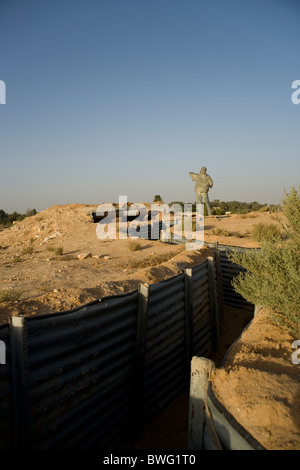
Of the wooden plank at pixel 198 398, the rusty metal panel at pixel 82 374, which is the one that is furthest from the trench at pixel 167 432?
the wooden plank at pixel 198 398

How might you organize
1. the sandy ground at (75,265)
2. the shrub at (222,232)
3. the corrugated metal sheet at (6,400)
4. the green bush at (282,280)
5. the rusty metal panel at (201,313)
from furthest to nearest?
the shrub at (222,232) < the rusty metal panel at (201,313) < the sandy ground at (75,265) < the green bush at (282,280) < the corrugated metal sheet at (6,400)

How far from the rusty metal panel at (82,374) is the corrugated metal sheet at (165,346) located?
13.2 inches

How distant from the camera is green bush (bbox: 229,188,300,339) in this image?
346cm

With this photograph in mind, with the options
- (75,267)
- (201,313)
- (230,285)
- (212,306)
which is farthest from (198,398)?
(75,267)

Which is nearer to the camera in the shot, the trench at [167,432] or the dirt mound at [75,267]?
the trench at [167,432]

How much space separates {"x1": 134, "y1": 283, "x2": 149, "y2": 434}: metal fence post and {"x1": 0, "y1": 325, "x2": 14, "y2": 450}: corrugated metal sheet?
4.79ft

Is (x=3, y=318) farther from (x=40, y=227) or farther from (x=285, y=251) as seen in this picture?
(x=40, y=227)

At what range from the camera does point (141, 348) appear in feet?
10.6

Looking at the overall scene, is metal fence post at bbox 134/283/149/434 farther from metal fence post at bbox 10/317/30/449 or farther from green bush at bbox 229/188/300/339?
green bush at bbox 229/188/300/339

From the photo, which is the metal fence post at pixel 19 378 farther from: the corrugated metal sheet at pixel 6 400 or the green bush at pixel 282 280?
the green bush at pixel 282 280

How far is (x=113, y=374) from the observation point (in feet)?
9.59

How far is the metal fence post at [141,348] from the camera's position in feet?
10.4

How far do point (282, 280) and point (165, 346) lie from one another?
5.88 ft
